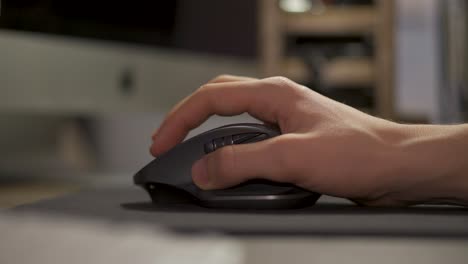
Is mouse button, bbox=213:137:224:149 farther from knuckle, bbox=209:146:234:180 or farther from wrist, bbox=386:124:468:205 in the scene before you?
wrist, bbox=386:124:468:205

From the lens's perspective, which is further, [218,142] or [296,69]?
[296,69]

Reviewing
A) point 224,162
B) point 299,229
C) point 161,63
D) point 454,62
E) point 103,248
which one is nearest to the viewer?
point 103,248

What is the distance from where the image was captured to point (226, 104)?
1.93 feet

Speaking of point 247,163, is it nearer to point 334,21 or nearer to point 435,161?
point 435,161

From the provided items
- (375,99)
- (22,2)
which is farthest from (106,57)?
(375,99)

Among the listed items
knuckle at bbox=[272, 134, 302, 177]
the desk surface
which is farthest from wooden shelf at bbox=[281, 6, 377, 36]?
knuckle at bbox=[272, 134, 302, 177]

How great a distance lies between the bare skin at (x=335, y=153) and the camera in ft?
1.76

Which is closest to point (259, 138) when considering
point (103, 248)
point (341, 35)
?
point (103, 248)

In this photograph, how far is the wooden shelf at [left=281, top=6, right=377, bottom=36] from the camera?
2.16 meters

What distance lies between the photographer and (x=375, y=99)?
2191mm

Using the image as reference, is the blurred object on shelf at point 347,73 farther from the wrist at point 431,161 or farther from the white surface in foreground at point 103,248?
the white surface in foreground at point 103,248

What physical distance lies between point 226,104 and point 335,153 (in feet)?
0.34

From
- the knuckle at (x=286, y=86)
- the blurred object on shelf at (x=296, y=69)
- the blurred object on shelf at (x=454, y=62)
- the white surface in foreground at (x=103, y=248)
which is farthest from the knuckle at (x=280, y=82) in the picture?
the blurred object on shelf at (x=296, y=69)

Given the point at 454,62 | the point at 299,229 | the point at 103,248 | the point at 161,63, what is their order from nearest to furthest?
the point at 103,248, the point at 299,229, the point at 161,63, the point at 454,62
